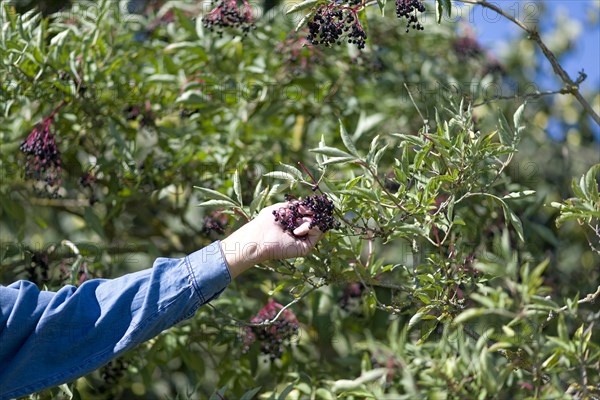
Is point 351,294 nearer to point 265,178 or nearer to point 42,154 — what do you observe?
point 265,178

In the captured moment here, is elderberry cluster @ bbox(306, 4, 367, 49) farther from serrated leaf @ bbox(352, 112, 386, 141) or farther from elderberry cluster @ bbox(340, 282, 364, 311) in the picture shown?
serrated leaf @ bbox(352, 112, 386, 141)

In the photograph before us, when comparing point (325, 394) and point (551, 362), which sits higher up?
point (551, 362)

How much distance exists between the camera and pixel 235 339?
7.16 feet

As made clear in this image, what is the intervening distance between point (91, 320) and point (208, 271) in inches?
8.7

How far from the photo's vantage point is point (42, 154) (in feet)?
6.88

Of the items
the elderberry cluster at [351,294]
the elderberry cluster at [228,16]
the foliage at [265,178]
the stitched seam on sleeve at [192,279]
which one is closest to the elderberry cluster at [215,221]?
the foliage at [265,178]

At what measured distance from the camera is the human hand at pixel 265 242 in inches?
57.9

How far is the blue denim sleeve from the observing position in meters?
1.48

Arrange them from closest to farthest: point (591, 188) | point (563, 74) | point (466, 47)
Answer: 1. point (591, 188)
2. point (563, 74)
3. point (466, 47)

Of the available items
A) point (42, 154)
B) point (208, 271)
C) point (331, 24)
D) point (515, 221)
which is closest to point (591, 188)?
point (515, 221)

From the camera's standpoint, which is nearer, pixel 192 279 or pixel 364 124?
pixel 192 279

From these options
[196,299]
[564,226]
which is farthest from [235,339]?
[564,226]

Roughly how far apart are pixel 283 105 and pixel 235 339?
2.57 ft

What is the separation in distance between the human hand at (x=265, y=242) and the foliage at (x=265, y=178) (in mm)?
92
